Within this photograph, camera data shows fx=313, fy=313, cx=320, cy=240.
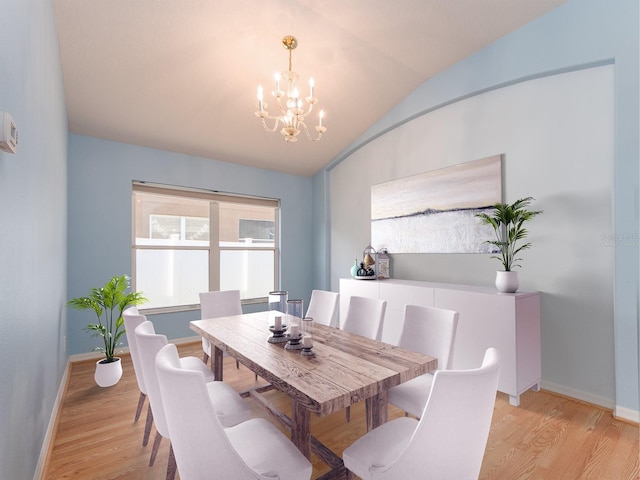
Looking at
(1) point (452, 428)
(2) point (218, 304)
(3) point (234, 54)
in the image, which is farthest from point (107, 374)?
(3) point (234, 54)

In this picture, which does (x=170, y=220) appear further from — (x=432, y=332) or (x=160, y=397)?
(x=432, y=332)

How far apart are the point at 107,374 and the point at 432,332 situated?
9.63 feet

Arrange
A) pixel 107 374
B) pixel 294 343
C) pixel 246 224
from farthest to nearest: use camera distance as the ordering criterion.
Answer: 1. pixel 246 224
2. pixel 107 374
3. pixel 294 343

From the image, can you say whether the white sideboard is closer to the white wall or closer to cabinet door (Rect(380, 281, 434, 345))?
cabinet door (Rect(380, 281, 434, 345))

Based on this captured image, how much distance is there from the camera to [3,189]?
1147 mm

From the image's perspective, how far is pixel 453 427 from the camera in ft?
3.41

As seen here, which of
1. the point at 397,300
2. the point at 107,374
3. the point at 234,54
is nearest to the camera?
the point at 107,374

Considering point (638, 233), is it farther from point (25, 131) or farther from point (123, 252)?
point (123, 252)

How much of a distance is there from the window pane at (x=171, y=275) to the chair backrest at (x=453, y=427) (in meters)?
4.06

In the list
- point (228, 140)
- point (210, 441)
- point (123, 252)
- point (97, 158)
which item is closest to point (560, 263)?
point (210, 441)

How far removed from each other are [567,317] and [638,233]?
87 centimetres

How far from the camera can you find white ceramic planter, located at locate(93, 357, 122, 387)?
291 cm

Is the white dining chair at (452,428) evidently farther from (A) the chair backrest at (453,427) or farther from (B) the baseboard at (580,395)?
(B) the baseboard at (580,395)

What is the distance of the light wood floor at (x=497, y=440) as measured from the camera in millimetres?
1854
